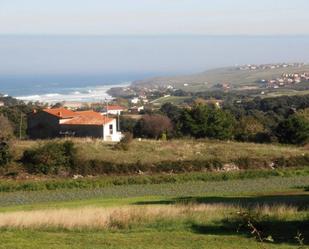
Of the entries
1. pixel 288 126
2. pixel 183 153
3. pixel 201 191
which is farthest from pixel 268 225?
pixel 288 126

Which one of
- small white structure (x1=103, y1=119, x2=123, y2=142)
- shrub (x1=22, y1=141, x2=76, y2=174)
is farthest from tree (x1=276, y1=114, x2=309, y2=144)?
shrub (x1=22, y1=141, x2=76, y2=174)

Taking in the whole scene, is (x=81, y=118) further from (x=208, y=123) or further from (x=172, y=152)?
(x=172, y=152)

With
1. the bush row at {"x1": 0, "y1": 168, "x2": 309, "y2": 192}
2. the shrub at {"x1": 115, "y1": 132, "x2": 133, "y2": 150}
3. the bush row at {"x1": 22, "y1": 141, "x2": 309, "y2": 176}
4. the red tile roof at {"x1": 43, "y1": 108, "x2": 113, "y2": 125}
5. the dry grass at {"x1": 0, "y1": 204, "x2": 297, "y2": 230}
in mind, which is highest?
the red tile roof at {"x1": 43, "y1": 108, "x2": 113, "y2": 125}

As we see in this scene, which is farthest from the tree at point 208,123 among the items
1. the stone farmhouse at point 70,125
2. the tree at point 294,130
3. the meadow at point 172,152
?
the meadow at point 172,152

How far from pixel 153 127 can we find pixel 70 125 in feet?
37.6

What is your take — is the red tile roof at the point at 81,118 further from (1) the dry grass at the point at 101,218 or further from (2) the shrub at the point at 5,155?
(1) the dry grass at the point at 101,218

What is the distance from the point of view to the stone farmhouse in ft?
209

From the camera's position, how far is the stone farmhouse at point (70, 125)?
6372cm

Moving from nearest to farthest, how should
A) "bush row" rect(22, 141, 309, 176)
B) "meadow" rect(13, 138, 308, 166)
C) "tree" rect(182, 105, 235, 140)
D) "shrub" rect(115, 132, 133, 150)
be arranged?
"bush row" rect(22, 141, 309, 176) → "meadow" rect(13, 138, 308, 166) → "shrub" rect(115, 132, 133, 150) → "tree" rect(182, 105, 235, 140)

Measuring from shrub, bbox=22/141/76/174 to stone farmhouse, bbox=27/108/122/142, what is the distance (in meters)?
16.8

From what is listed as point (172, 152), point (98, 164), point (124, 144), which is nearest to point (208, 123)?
point (172, 152)

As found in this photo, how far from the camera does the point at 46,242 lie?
14477mm

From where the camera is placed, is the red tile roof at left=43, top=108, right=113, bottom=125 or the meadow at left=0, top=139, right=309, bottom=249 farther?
the red tile roof at left=43, top=108, right=113, bottom=125

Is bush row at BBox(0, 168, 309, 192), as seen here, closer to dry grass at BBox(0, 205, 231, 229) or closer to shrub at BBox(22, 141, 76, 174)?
shrub at BBox(22, 141, 76, 174)
